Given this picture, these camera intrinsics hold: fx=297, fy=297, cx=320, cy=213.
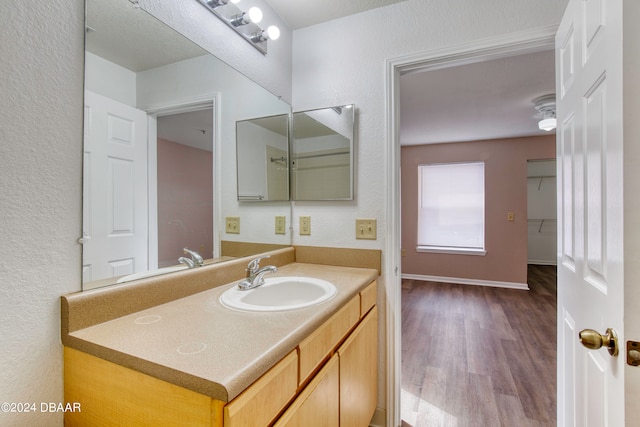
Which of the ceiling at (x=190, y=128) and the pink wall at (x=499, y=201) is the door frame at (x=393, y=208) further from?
the pink wall at (x=499, y=201)

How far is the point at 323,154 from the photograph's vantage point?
1.76 metres

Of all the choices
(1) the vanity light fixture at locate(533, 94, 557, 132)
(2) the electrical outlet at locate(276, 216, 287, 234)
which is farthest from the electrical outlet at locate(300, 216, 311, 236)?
(1) the vanity light fixture at locate(533, 94, 557, 132)

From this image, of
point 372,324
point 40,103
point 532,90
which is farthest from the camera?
point 532,90

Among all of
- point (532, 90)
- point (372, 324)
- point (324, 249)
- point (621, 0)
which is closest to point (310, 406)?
point (372, 324)

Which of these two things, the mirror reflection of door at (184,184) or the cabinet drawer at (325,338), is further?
the mirror reflection of door at (184,184)

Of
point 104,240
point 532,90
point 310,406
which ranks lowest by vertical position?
point 310,406

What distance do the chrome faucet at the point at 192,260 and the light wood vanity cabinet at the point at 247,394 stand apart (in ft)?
1.48

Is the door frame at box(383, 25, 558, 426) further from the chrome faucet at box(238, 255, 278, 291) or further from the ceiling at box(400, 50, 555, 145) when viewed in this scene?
the chrome faucet at box(238, 255, 278, 291)

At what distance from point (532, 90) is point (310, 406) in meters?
3.16

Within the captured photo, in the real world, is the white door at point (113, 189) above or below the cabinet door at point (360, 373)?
above

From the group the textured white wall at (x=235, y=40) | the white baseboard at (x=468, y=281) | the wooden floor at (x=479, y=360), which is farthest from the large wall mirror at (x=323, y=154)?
the white baseboard at (x=468, y=281)

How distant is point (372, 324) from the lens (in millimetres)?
1472

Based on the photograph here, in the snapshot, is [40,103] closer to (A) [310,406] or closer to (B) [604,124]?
(A) [310,406]

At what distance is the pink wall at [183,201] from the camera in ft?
3.64
